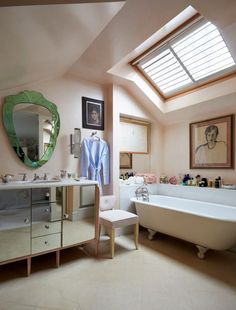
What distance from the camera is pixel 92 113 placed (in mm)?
3322

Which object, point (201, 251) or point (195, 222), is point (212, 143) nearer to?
point (195, 222)

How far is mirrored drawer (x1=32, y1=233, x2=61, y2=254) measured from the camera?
221 centimetres

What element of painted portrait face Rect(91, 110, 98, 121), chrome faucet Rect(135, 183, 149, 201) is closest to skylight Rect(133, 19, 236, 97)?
painted portrait face Rect(91, 110, 98, 121)

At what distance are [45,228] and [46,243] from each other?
0.17 meters

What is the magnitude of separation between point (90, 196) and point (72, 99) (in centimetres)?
155

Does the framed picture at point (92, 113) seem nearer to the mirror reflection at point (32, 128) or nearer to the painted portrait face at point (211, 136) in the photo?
the mirror reflection at point (32, 128)

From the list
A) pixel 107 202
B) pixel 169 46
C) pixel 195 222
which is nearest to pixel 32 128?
pixel 107 202

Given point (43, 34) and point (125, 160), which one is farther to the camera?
point (125, 160)

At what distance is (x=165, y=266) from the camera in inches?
93.7

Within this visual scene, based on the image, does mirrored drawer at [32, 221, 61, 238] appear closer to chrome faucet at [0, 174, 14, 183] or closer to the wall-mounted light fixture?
chrome faucet at [0, 174, 14, 183]

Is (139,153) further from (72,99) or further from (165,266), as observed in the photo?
(165,266)

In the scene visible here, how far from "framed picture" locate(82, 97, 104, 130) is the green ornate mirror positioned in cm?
49

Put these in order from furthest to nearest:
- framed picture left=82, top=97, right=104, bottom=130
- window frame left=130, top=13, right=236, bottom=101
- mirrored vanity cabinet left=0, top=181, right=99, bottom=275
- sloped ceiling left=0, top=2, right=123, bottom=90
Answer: framed picture left=82, top=97, right=104, bottom=130 → window frame left=130, top=13, right=236, bottom=101 → mirrored vanity cabinet left=0, top=181, right=99, bottom=275 → sloped ceiling left=0, top=2, right=123, bottom=90

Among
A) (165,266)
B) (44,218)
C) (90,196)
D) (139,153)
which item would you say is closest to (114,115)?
(139,153)
